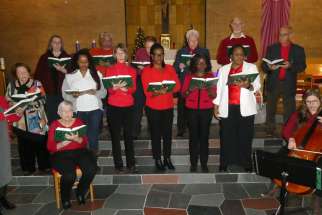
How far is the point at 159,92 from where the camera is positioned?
15.8 ft

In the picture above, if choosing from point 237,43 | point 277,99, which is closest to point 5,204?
point 237,43

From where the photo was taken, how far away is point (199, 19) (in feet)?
33.8

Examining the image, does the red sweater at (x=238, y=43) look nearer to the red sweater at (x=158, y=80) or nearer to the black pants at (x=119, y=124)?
the red sweater at (x=158, y=80)

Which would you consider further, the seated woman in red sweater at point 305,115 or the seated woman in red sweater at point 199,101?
the seated woman in red sweater at point 199,101

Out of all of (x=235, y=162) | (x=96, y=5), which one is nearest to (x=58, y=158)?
(x=235, y=162)

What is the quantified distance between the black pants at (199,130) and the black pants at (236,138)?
8.6 inches

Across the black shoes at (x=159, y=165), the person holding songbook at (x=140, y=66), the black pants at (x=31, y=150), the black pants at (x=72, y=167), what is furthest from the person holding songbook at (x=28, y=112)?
the black shoes at (x=159, y=165)

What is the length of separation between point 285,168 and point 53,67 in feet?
11.4

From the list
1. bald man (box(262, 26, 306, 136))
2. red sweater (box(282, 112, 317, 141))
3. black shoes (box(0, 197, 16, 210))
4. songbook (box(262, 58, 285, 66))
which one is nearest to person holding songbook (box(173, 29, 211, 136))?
songbook (box(262, 58, 285, 66))

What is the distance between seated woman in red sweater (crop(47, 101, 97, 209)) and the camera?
4.52 meters

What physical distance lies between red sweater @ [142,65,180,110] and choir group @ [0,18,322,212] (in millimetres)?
13

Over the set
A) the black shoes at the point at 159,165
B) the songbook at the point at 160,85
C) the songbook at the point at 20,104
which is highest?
the songbook at the point at 160,85

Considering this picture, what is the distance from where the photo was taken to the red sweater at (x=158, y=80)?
16.3ft

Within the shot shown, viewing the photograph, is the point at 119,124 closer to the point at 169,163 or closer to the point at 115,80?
the point at 115,80
